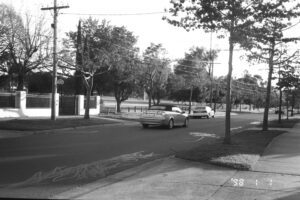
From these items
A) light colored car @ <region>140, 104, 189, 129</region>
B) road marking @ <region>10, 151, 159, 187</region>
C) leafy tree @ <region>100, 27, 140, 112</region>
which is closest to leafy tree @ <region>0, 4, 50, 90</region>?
leafy tree @ <region>100, 27, 140, 112</region>

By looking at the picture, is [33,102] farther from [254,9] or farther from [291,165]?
[291,165]

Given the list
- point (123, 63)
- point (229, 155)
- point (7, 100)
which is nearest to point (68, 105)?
point (123, 63)

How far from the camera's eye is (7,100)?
27.2 metres

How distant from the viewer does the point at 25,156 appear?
11.2 meters

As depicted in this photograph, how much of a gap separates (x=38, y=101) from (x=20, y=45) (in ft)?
48.5

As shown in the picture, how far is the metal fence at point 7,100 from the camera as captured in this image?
87.9ft

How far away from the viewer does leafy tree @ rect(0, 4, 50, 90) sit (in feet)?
132

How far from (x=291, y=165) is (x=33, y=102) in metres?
22.7

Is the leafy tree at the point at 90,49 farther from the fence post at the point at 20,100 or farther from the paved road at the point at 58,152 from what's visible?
the paved road at the point at 58,152

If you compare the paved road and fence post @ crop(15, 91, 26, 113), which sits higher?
fence post @ crop(15, 91, 26, 113)

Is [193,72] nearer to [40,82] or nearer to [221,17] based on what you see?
[40,82]

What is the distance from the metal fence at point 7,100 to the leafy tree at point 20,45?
13470 millimetres

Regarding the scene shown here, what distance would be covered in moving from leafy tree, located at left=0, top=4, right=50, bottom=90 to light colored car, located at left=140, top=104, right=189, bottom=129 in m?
20.0

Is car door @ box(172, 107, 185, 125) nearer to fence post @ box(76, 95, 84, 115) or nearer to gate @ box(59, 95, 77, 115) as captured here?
fence post @ box(76, 95, 84, 115)
